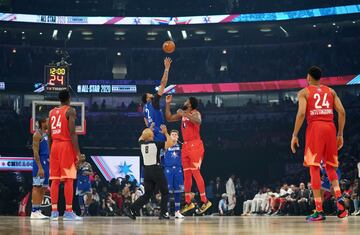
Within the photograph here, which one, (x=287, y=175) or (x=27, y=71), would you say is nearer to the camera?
(x=287, y=175)

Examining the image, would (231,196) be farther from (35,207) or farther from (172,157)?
(35,207)

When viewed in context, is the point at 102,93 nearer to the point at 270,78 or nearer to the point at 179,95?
the point at 179,95

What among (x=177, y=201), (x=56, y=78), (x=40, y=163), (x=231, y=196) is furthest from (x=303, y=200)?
(x=40, y=163)

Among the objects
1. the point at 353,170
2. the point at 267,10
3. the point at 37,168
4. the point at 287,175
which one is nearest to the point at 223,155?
the point at 287,175

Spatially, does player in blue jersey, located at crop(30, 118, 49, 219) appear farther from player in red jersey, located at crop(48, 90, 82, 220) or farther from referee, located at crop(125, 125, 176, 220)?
referee, located at crop(125, 125, 176, 220)

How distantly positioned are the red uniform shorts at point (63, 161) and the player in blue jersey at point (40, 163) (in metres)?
2.28

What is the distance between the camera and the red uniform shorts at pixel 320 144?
37.0ft

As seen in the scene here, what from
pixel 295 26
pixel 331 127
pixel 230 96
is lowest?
pixel 331 127

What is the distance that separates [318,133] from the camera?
37.2 ft

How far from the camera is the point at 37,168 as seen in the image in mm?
15938

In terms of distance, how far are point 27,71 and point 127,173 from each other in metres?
17.1

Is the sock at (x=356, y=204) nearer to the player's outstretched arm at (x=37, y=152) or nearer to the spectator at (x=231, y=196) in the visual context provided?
the spectator at (x=231, y=196)

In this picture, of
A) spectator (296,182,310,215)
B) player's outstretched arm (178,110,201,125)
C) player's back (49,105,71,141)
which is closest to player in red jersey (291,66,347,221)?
player's outstretched arm (178,110,201,125)

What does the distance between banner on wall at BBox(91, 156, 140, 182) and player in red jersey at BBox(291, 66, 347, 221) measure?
24.3 metres
